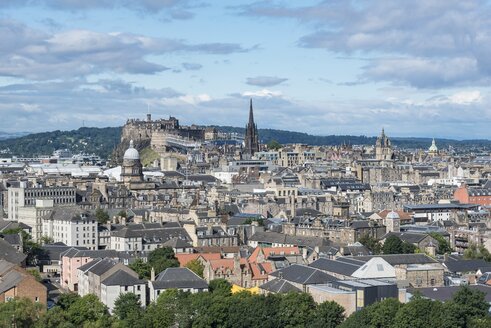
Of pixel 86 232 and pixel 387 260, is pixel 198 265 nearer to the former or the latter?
pixel 387 260

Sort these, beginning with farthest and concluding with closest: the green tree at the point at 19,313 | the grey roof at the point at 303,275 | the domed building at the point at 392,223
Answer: the domed building at the point at 392,223 → the grey roof at the point at 303,275 → the green tree at the point at 19,313

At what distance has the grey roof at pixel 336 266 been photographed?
7606 centimetres

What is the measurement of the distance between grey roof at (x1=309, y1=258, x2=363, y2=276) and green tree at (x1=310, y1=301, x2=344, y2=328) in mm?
10617

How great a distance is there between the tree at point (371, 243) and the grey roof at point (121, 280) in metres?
28.3

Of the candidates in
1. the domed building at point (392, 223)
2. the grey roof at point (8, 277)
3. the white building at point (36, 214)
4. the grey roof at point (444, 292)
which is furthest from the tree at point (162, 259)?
the white building at point (36, 214)

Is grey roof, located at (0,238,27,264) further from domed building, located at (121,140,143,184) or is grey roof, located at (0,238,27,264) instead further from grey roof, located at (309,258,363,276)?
domed building, located at (121,140,143,184)

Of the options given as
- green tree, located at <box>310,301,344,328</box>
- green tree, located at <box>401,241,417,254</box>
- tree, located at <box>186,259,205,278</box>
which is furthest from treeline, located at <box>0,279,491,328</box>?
green tree, located at <box>401,241,417,254</box>

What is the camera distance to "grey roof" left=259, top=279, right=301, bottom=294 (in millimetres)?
72025

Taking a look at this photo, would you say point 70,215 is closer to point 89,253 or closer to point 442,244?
point 89,253

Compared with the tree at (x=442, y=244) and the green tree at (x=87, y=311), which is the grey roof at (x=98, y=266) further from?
the tree at (x=442, y=244)

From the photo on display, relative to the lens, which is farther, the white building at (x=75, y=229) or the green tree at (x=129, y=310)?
the white building at (x=75, y=229)

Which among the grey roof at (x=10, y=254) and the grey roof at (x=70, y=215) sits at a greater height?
the grey roof at (x=70, y=215)

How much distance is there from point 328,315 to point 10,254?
108 ft

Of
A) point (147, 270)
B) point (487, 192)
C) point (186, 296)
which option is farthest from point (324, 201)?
point (186, 296)
